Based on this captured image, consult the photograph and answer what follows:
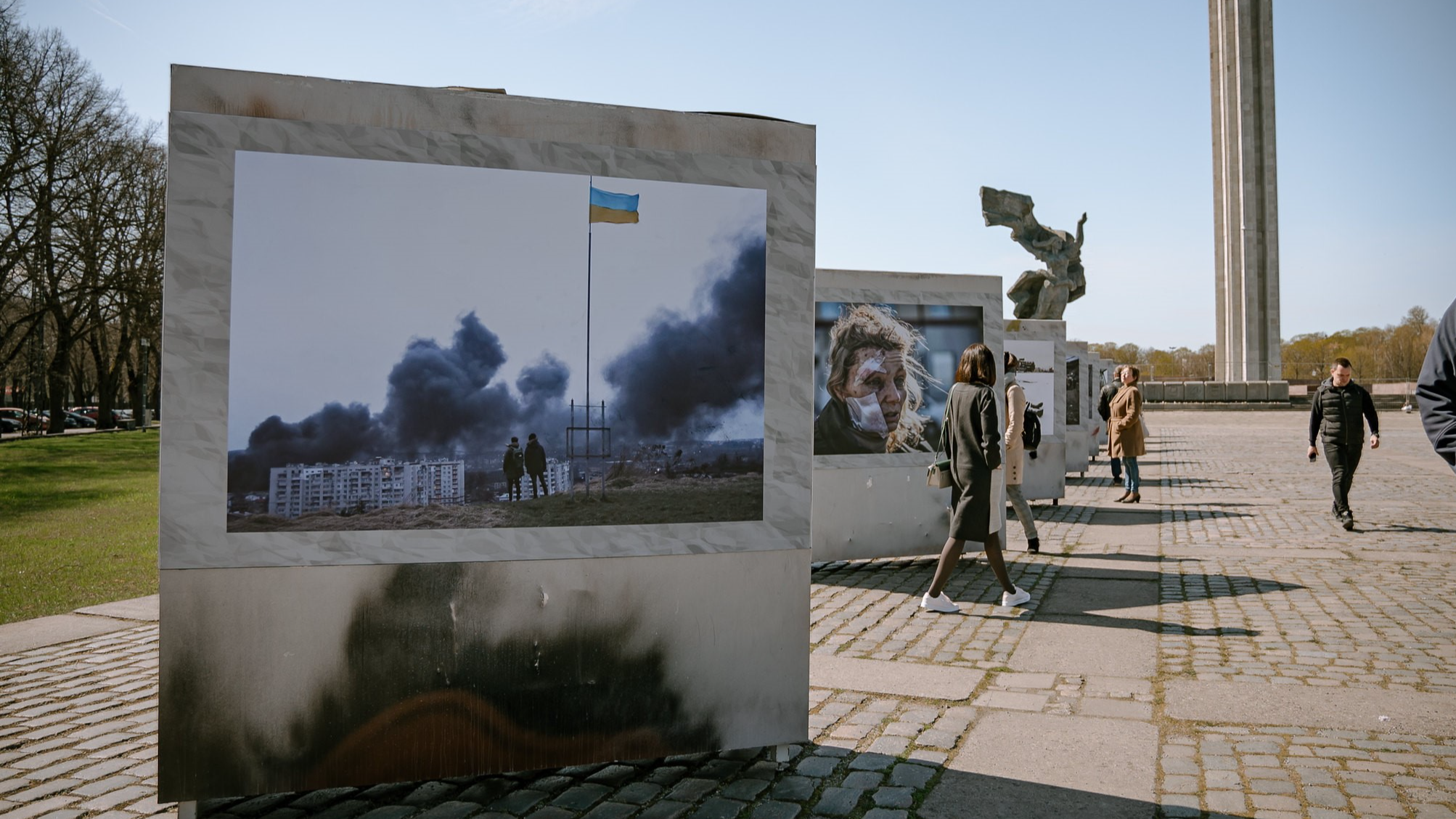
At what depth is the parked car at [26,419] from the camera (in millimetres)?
42875

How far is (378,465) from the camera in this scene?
3932 millimetres

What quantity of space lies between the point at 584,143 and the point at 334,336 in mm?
1203

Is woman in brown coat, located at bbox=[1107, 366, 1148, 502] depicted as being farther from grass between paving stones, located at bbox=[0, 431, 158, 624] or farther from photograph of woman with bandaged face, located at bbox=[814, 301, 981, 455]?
grass between paving stones, located at bbox=[0, 431, 158, 624]

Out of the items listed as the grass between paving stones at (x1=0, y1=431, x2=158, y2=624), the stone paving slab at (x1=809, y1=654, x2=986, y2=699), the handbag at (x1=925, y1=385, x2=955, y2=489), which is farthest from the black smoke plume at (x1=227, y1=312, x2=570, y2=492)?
the grass between paving stones at (x1=0, y1=431, x2=158, y2=624)

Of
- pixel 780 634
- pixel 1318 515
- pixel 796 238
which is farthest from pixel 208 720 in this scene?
pixel 1318 515

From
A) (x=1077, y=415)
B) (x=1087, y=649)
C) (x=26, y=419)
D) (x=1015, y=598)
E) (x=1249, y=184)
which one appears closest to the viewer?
(x=1087, y=649)

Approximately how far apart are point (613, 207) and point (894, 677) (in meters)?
3.13

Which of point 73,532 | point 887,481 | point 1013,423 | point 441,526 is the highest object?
point 1013,423

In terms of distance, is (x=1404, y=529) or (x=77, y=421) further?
(x=77, y=421)

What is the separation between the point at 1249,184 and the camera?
64562 millimetres

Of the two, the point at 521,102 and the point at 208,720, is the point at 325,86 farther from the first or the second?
the point at 208,720

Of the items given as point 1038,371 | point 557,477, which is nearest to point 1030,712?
point 557,477

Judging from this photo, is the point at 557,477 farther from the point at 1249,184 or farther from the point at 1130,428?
the point at 1249,184

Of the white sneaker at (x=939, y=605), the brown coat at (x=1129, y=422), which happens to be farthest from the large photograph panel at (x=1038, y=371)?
the white sneaker at (x=939, y=605)
